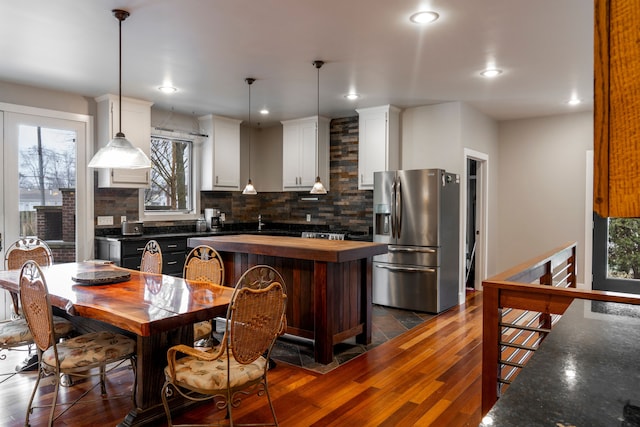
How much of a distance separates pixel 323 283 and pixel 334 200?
10.4 ft

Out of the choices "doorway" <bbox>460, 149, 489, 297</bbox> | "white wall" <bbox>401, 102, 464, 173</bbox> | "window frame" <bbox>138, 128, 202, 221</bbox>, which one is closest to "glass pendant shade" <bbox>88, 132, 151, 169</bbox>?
"window frame" <bbox>138, 128, 202, 221</bbox>

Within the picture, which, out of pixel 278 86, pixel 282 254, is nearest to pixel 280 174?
pixel 278 86

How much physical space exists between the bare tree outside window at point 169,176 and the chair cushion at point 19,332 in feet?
9.94

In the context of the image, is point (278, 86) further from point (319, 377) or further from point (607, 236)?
point (607, 236)

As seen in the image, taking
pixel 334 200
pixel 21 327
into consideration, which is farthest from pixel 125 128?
pixel 334 200

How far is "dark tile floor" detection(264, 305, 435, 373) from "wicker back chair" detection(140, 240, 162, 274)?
4.00 feet

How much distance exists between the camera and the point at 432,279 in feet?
16.3

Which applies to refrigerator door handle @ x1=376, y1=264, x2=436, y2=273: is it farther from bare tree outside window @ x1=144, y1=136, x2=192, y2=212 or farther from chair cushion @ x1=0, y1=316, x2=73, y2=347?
chair cushion @ x1=0, y1=316, x2=73, y2=347

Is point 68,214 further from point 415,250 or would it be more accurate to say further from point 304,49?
point 415,250

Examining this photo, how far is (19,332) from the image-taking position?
282 cm

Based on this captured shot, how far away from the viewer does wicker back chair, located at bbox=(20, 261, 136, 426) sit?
2256 millimetres

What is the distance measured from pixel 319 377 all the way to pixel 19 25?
10.8ft

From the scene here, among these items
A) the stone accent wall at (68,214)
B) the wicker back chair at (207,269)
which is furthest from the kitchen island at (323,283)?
the stone accent wall at (68,214)

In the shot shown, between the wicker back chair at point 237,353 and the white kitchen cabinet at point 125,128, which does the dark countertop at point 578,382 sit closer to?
the wicker back chair at point 237,353
